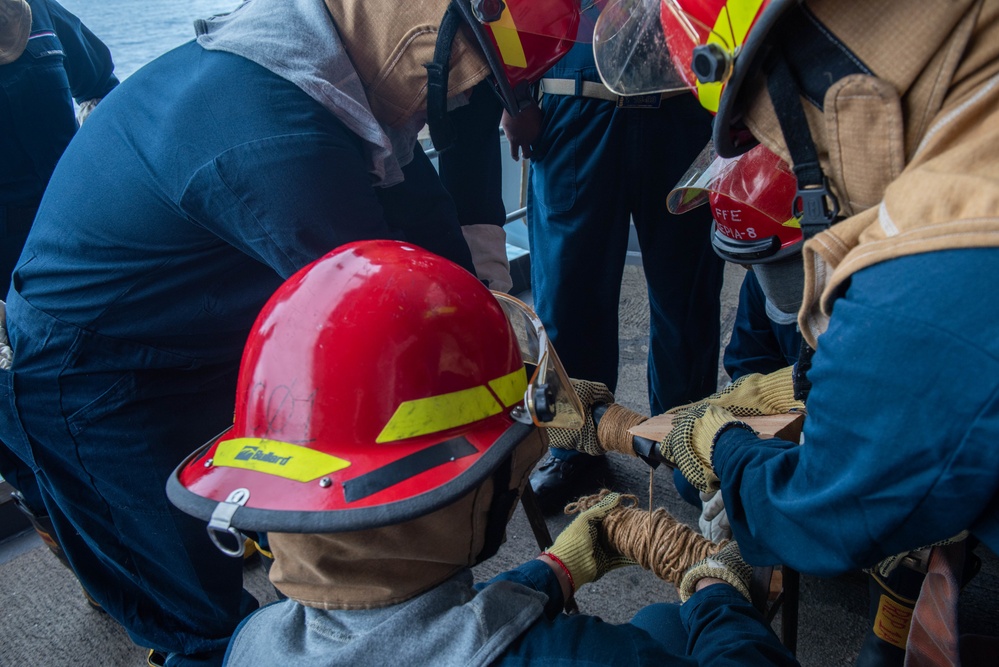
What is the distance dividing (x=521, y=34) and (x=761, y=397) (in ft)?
3.92

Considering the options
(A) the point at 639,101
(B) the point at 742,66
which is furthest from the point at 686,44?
(A) the point at 639,101

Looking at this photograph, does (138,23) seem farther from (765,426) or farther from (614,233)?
(765,426)

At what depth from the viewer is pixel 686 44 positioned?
1.43 meters

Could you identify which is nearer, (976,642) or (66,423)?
(976,642)

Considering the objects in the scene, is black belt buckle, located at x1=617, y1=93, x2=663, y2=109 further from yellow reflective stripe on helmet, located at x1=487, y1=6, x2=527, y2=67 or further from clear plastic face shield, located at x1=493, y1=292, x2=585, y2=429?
clear plastic face shield, located at x1=493, y1=292, x2=585, y2=429

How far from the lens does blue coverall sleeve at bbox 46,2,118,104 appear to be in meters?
3.38

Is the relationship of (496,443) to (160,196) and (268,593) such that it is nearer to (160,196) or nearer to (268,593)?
(160,196)

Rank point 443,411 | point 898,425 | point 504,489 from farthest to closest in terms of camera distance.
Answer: point 504,489 → point 443,411 → point 898,425

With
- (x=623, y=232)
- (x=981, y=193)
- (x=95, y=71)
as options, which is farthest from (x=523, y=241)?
(x=981, y=193)

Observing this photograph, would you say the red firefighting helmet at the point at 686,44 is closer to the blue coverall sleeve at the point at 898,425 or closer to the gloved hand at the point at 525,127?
the blue coverall sleeve at the point at 898,425

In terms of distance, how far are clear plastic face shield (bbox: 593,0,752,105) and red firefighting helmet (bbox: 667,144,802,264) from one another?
34 cm

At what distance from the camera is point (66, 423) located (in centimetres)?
188

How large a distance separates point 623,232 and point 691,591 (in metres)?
1.63

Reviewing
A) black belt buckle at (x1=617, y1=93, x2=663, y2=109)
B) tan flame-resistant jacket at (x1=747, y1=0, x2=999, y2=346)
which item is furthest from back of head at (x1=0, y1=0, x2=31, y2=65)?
tan flame-resistant jacket at (x1=747, y1=0, x2=999, y2=346)
